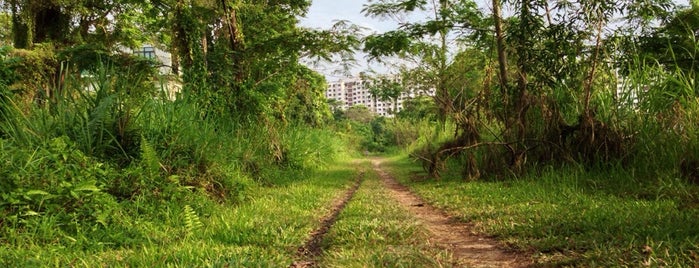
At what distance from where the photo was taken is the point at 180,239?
13.9 ft

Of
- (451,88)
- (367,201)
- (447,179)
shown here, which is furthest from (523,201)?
(451,88)

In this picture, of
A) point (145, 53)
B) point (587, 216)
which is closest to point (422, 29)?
point (587, 216)

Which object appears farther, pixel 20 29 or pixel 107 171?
pixel 20 29

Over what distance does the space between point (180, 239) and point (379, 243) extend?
5.93 ft

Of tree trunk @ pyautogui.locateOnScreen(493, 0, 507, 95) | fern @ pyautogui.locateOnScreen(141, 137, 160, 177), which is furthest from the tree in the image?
fern @ pyautogui.locateOnScreen(141, 137, 160, 177)

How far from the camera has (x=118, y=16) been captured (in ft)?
57.4

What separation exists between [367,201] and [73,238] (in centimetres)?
369

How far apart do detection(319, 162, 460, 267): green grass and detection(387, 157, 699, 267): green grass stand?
764mm

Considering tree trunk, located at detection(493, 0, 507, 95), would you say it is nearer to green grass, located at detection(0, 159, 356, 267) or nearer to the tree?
the tree

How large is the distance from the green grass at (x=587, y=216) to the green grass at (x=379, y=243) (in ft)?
2.51

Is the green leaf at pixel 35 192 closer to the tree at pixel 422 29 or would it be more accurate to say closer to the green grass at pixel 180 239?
the green grass at pixel 180 239

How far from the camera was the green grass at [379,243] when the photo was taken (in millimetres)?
3221

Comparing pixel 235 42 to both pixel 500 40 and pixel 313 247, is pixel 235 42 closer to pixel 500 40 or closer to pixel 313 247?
pixel 500 40

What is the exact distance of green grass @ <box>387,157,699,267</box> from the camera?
3.20 meters
